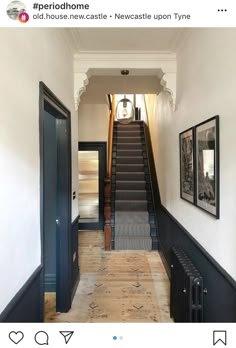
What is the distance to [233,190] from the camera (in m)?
1.51

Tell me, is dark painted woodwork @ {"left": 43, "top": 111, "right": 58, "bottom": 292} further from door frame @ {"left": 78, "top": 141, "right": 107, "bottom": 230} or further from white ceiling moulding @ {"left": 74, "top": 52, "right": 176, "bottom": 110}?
door frame @ {"left": 78, "top": 141, "right": 107, "bottom": 230}

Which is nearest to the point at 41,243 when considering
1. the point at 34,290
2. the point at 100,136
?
the point at 34,290

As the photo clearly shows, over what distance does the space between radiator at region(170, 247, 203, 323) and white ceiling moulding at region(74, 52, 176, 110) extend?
185 centimetres

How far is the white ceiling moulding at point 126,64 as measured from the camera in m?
3.20

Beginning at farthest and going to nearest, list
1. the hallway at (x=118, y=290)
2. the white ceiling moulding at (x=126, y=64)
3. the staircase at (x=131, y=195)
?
the staircase at (x=131, y=195) → the white ceiling moulding at (x=126, y=64) → the hallway at (x=118, y=290)

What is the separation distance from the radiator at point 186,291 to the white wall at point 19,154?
1111 millimetres

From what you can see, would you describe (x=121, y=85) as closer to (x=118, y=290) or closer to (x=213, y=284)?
(x=118, y=290)

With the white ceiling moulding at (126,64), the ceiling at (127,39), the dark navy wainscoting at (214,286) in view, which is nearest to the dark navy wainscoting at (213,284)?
the dark navy wainscoting at (214,286)

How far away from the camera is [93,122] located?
19.8ft
